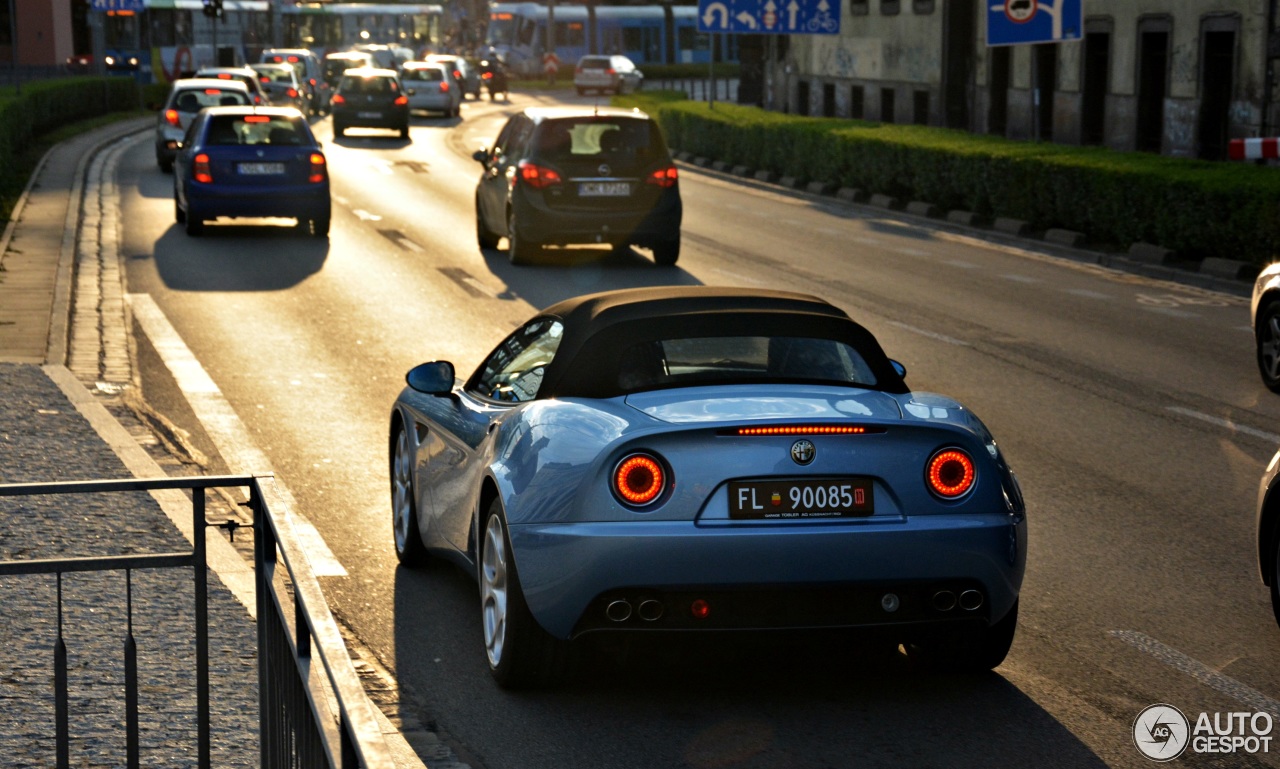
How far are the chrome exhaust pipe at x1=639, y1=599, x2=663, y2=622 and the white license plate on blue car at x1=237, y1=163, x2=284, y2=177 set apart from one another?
18670mm

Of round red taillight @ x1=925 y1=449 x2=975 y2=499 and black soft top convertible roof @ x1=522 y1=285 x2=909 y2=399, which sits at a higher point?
black soft top convertible roof @ x1=522 y1=285 x2=909 y2=399

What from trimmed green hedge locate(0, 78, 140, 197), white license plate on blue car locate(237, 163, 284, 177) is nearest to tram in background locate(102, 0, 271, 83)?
trimmed green hedge locate(0, 78, 140, 197)

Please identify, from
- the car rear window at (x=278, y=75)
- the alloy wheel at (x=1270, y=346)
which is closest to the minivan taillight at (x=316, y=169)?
the alloy wheel at (x=1270, y=346)

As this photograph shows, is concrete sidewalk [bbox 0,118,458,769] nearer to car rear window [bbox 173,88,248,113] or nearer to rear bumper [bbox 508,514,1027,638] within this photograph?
rear bumper [bbox 508,514,1027,638]

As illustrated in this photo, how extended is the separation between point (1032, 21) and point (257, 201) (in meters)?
10.4

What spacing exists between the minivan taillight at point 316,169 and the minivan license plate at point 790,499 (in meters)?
18.8

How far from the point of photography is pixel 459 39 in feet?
407

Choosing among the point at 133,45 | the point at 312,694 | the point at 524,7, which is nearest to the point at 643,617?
the point at 312,694

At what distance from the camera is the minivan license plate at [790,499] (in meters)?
5.89

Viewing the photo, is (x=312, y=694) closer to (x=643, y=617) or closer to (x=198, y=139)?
(x=643, y=617)

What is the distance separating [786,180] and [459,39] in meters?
91.3

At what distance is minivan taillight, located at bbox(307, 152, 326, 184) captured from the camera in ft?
78.8

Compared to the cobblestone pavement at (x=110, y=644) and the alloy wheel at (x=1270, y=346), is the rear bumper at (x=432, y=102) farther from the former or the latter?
the cobblestone pavement at (x=110, y=644)

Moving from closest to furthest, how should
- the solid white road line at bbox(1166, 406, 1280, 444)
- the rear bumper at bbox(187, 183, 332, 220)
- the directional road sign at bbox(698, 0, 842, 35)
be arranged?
1. the solid white road line at bbox(1166, 406, 1280, 444)
2. the rear bumper at bbox(187, 183, 332, 220)
3. the directional road sign at bbox(698, 0, 842, 35)
